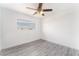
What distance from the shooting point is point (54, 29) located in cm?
234

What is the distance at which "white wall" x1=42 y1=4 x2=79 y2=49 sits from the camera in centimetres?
233

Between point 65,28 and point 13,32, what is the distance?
201 cm

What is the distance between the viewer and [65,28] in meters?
2.92

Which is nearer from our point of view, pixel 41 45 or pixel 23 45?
pixel 41 45

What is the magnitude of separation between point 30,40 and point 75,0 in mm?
2134

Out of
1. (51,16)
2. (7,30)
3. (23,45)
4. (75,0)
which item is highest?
(75,0)

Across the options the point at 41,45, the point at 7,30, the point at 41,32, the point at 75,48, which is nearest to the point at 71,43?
the point at 75,48

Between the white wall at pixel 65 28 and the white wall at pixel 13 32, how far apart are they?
1.67 ft

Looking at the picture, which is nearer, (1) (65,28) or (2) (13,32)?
(2) (13,32)

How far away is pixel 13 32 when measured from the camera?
8.34 ft

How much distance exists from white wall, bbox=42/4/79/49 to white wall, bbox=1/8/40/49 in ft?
1.67

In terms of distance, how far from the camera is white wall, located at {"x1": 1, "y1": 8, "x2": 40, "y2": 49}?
93.2 inches

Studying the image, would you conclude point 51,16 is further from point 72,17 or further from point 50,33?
point 72,17

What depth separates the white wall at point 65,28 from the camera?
2.33 meters
